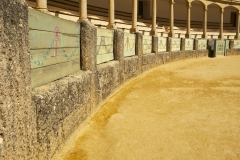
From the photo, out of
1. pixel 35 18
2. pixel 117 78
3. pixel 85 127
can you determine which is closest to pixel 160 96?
pixel 117 78

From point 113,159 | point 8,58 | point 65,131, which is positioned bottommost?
point 113,159

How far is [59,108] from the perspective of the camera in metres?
2.50

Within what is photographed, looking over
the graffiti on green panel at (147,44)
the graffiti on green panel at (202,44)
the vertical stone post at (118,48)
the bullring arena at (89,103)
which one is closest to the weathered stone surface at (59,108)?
the bullring arena at (89,103)

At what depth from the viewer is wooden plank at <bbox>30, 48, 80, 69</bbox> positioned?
7.50 ft

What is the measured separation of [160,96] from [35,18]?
353 centimetres

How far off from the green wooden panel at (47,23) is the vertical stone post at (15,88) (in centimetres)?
36

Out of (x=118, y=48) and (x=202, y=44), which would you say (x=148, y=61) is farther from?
(x=202, y=44)

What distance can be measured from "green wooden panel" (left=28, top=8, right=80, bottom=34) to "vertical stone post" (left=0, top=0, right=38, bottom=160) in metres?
0.36

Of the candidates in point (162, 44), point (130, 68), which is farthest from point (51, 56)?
point (162, 44)

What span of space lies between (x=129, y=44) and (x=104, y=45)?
2238mm

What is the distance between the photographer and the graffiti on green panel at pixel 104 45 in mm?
4723

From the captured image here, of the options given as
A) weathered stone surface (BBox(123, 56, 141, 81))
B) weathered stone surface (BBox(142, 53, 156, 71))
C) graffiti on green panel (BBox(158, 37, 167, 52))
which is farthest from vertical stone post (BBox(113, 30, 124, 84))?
graffiti on green panel (BBox(158, 37, 167, 52))

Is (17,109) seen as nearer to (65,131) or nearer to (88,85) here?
(65,131)

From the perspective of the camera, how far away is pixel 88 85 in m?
3.57
